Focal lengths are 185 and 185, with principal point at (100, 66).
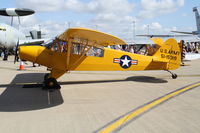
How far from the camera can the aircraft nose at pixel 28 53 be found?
23.4ft

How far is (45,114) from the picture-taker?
471 cm

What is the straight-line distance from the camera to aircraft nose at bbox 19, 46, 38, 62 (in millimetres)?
7117

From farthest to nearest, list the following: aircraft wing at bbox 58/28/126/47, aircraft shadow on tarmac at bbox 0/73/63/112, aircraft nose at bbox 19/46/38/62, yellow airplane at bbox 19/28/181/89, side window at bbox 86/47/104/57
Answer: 1. side window at bbox 86/47/104/57
2. yellow airplane at bbox 19/28/181/89
3. aircraft nose at bbox 19/46/38/62
4. aircraft wing at bbox 58/28/126/47
5. aircraft shadow on tarmac at bbox 0/73/63/112

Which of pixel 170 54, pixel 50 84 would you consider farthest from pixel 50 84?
pixel 170 54

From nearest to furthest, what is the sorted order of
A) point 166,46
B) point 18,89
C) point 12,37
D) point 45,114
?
point 45,114 < point 18,89 < point 166,46 < point 12,37

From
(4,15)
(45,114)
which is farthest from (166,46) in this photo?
(4,15)

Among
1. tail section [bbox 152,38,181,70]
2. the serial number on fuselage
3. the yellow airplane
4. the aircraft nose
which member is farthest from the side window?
the serial number on fuselage

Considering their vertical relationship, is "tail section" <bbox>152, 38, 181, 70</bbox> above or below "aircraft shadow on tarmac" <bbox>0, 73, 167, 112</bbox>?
above

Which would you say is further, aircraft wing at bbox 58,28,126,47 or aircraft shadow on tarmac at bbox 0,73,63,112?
aircraft wing at bbox 58,28,126,47

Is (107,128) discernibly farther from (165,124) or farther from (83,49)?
(83,49)

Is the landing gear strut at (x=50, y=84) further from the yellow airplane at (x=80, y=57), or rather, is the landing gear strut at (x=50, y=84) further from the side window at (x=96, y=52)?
the side window at (x=96, y=52)

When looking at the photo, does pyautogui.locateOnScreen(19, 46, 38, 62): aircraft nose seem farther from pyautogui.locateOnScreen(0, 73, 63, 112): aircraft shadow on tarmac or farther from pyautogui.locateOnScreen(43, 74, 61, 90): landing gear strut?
pyautogui.locateOnScreen(0, 73, 63, 112): aircraft shadow on tarmac

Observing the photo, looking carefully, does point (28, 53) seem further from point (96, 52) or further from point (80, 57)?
point (96, 52)

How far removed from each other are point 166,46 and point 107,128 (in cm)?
693
